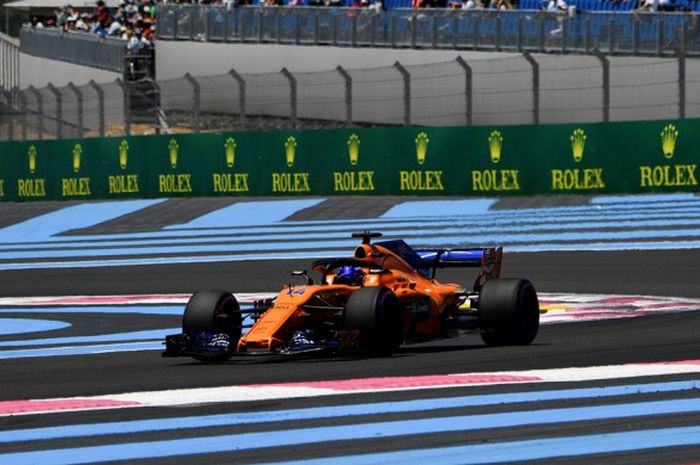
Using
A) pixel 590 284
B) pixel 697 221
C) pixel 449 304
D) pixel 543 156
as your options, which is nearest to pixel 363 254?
pixel 449 304

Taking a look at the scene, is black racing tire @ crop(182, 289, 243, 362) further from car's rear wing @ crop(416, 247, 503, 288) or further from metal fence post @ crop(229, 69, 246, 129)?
metal fence post @ crop(229, 69, 246, 129)

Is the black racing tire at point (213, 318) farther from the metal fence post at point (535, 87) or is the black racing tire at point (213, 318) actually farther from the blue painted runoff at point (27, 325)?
the metal fence post at point (535, 87)

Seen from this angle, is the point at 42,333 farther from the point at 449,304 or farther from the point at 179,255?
the point at 179,255

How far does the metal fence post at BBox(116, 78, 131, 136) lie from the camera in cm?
3025

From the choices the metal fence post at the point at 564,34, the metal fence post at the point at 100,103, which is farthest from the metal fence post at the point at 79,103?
the metal fence post at the point at 564,34

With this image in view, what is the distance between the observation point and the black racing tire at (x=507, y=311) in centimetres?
1114

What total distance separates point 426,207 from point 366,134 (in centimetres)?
212

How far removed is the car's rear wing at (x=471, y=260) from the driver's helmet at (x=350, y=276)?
92 centimetres

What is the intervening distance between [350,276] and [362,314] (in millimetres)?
908

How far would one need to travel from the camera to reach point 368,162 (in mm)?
26828

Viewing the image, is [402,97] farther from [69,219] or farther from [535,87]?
[69,219]

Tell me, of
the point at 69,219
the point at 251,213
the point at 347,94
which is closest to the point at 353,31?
the point at 347,94

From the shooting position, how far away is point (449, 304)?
464 inches

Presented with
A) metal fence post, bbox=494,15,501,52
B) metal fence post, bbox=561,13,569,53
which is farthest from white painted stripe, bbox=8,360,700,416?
metal fence post, bbox=494,15,501,52
